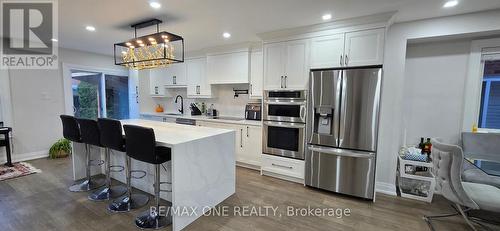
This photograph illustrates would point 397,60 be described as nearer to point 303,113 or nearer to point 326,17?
point 326,17

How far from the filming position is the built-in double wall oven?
3.41 metres

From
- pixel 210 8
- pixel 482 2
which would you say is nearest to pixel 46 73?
pixel 210 8

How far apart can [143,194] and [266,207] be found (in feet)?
5.56

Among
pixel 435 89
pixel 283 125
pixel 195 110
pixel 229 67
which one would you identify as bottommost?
pixel 283 125

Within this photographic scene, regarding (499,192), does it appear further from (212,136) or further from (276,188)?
(212,136)

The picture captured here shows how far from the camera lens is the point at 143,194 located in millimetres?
3049

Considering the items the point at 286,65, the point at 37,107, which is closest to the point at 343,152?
the point at 286,65

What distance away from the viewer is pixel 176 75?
5512 mm

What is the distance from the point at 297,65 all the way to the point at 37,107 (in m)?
5.34

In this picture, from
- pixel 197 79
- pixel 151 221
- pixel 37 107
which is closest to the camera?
pixel 151 221

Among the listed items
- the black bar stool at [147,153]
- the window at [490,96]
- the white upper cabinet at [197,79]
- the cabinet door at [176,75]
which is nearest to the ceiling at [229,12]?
the window at [490,96]

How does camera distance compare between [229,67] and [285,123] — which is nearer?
[285,123]

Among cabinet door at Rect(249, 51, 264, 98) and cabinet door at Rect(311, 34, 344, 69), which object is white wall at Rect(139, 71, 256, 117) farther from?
cabinet door at Rect(311, 34, 344, 69)

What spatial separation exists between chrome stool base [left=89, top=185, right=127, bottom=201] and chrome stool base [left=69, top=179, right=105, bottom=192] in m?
0.20
